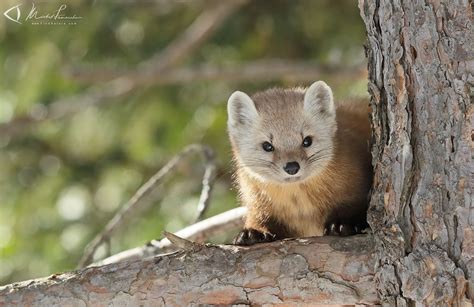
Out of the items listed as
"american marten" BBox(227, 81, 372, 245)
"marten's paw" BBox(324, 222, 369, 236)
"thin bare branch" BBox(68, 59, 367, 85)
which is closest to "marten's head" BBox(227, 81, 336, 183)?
"american marten" BBox(227, 81, 372, 245)

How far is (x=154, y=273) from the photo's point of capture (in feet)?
11.3

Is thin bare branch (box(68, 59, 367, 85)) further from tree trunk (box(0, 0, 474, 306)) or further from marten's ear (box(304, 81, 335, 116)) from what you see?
tree trunk (box(0, 0, 474, 306))

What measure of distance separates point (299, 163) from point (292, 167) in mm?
52

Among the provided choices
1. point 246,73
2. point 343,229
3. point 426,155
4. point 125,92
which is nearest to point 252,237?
point 343,229

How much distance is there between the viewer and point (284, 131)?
4641 mm

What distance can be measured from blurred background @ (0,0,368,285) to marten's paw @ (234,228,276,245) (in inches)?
99.5

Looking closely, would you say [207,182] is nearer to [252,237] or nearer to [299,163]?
[299,163]

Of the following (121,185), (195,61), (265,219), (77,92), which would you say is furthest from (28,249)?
(265,219)

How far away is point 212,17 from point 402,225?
4200 millimetres

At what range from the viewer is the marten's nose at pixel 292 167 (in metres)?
4.32

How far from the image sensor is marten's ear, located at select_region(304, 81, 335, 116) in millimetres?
4598

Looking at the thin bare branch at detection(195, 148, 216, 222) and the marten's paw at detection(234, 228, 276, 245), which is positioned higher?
the thin bare branch at detection(195, 148, 216, 222)

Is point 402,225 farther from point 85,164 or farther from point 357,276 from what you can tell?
point 85,164

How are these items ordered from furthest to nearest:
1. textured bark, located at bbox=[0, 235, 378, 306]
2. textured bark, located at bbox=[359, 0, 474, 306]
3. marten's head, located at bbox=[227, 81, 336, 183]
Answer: marten's head, located at bbox=[227, 81, 336, 183] < textured bark, located at bbox=[0, 235, 378, 306] < textured bark, located at bbox=[359, 0, 474, 306]
